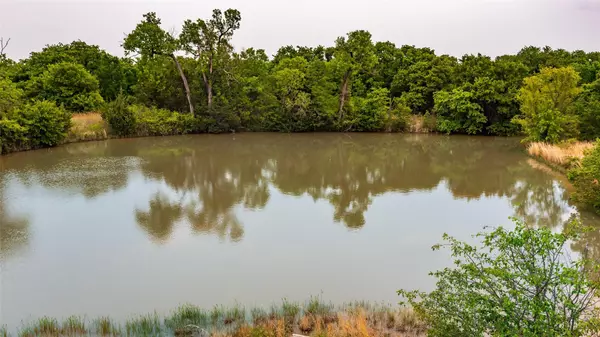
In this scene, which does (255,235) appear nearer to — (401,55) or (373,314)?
(373,314)

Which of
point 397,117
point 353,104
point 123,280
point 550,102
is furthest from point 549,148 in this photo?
point 123,280

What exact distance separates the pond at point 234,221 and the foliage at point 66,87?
15.4 ft

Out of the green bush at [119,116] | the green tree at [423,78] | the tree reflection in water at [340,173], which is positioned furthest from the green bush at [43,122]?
the green tree at [423,78]

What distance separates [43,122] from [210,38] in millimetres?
9779

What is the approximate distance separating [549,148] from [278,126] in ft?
49.1

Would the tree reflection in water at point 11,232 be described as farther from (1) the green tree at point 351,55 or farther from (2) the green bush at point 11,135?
(1) the green tree at point 351,55

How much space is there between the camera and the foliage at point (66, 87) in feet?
75.1

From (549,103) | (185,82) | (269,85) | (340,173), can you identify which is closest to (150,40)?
(185,82)

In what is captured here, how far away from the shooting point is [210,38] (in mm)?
24516

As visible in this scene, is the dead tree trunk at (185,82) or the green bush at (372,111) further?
the green bush at (372,111)

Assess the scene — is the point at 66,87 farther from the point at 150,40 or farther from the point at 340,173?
the point at 340,173

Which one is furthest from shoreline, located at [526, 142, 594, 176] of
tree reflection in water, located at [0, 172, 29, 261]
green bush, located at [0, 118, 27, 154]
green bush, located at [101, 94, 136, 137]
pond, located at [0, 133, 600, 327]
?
green bush, located at [0, 118, 27, 154]

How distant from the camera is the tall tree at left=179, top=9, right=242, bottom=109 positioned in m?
24.0

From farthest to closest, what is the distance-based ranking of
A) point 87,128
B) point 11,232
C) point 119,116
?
1. point 119,116
2. point 87,128
3. point 11,232
